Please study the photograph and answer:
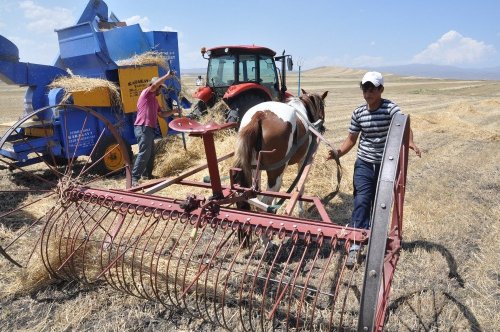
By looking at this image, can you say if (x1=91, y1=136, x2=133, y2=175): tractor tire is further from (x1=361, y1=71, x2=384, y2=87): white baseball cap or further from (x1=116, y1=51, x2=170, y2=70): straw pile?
(x1=361, y1=71, x2=384, y2=87): white baseball cap

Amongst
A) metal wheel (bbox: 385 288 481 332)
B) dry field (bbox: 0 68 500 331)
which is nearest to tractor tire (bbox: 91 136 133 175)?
dry field (bbox: 0 68 500 331)

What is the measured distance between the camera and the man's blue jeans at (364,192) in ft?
11.1

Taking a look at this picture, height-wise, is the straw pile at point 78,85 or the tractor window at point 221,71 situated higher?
the tractor window at point 221,71

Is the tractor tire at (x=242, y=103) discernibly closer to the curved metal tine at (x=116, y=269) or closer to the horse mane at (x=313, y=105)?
the horse mane at (x=313, y=105)

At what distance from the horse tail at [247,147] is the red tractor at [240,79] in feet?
10.6

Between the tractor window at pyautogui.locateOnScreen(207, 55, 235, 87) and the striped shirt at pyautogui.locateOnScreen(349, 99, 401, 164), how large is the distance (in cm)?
465

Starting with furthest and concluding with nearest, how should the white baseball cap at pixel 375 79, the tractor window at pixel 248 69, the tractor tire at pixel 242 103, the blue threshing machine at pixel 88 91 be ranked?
1. the tractor window at pixel 248 69
2. the tractor tire at pixel 242 103
3. the blue threshing machine at pixel 88 91
4. the white baseball cap at pixel 375 79

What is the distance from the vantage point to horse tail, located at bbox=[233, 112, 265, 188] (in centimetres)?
364

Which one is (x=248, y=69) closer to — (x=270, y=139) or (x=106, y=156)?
(x=106, y=156)

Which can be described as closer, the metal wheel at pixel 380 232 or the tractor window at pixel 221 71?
the metal wheel at pixel 380 232

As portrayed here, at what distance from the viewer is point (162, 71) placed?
7.41m

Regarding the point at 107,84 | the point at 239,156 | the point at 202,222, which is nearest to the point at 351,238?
the point at 202,222

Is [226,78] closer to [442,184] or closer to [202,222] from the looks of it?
[442,184]

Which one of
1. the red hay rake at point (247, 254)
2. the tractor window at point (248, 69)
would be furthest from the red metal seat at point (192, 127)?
the tractor window at point (248, 69)
